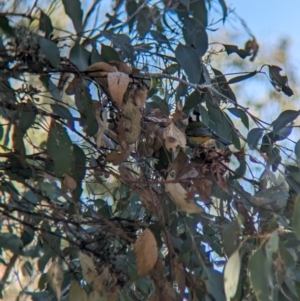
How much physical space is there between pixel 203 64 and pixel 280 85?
183mm

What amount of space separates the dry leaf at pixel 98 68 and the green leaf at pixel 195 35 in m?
0.39

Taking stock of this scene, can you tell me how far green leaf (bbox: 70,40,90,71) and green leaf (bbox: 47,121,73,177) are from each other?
0.16 metres

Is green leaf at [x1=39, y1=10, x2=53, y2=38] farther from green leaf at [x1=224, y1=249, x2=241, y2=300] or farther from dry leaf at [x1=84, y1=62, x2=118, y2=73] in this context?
green leaf at [x1=224, y1=249, x2=241, y2=300]

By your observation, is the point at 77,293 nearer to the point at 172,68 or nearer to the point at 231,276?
the point at 231,276

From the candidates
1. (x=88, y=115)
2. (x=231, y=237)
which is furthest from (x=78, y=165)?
(x=231, y=237)

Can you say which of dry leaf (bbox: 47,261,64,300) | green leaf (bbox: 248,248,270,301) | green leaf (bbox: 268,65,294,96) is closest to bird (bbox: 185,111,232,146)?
green leaf (bbox: 268,65,294,96)

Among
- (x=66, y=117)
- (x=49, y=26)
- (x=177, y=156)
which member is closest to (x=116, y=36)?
(x=49, y=26)

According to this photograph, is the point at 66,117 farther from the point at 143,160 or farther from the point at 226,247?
the point at 226,247

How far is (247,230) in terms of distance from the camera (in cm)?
110

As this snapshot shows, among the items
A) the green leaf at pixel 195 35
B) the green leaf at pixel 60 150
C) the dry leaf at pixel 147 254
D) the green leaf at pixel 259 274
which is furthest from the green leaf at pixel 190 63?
the green leaf at pixel 259 274

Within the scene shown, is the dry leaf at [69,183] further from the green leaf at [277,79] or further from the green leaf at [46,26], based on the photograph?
the green leaf at [277,79]

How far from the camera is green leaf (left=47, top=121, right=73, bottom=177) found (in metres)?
1.25

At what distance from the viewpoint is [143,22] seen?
6.21 ft

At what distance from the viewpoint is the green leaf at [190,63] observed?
146 centimetres
